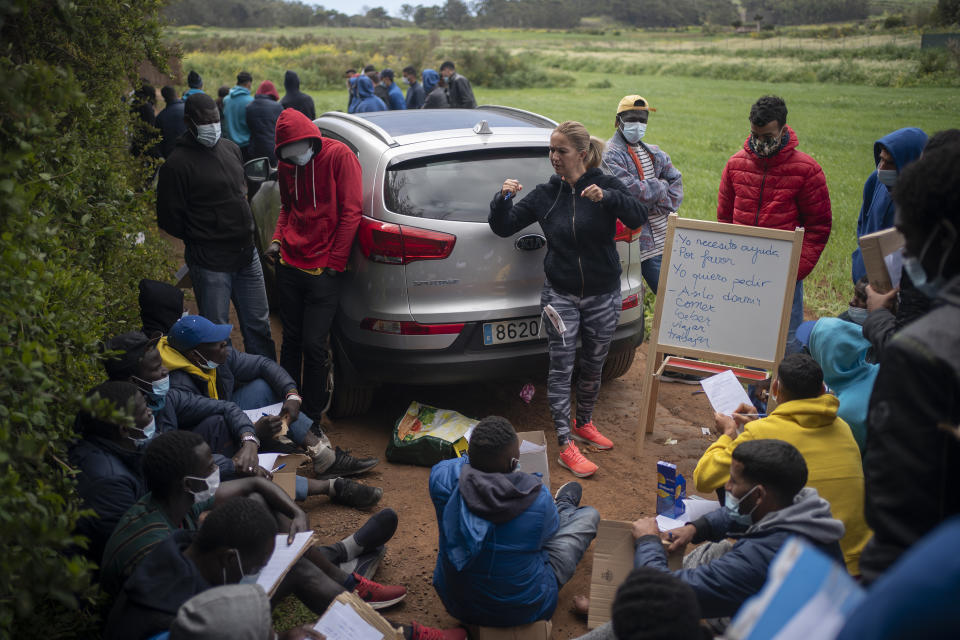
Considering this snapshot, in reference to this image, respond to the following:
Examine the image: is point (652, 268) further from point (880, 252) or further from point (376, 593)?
point (376, 593)

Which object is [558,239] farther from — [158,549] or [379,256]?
[158,549]

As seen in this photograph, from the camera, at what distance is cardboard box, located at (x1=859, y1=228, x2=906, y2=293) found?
352cm

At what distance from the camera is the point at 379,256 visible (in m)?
4.90

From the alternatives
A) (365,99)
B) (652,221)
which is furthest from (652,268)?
(365,99)

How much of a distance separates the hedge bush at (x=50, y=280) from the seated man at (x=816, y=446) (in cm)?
252

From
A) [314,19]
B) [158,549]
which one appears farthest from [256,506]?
[314,19]

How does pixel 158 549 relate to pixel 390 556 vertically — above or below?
above

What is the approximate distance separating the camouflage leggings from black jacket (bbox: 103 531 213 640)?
2827mm

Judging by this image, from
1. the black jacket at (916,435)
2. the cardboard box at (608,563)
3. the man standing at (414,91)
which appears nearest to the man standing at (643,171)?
the cardboard box at (608,563)

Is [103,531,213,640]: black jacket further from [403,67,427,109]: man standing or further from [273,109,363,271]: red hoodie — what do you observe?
[403,67,427,109]: man standing

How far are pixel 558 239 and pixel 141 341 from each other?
2.49 meters

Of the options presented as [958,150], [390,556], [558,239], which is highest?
[958,150]

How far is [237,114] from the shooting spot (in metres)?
11.4

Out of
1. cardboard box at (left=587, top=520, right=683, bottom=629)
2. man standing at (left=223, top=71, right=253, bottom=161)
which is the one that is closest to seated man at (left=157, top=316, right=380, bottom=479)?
cardboard box at (left=587, top=520, right=683, bottom=629)
